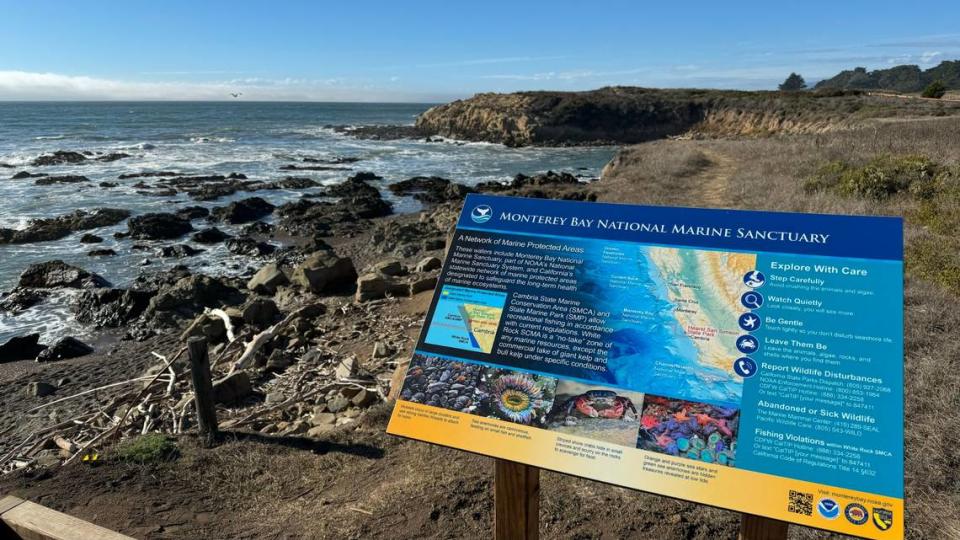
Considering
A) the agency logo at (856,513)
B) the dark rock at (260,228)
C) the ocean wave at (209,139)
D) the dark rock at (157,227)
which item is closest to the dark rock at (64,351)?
the dark rock at (157,227)

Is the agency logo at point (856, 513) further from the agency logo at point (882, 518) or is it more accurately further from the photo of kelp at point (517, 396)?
the photo of kelp at point (517, 396)

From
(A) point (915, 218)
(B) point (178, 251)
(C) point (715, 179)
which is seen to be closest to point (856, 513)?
(A) point (915, 218)

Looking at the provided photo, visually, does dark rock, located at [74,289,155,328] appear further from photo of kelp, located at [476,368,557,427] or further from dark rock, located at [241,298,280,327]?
photo of kelp, located at [476,368,557,427]

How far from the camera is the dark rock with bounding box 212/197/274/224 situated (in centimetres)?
2284

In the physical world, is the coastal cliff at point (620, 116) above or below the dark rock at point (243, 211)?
above

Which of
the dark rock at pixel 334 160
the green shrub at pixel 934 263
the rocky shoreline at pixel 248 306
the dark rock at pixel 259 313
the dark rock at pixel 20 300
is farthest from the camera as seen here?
the dark rock at pixel 334 160

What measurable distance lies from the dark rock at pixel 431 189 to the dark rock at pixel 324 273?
12.8 m

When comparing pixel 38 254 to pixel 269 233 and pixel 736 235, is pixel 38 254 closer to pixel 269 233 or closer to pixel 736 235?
pixel 269 233

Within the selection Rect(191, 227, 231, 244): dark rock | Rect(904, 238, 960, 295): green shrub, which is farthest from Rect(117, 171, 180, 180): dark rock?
Rect(904, 238, 960, 295): green shrub

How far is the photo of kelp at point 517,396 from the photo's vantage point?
8.46 feet

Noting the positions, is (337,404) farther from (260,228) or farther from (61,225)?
(61,225)

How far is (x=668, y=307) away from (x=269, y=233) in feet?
66.9

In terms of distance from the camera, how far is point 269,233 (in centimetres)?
2119

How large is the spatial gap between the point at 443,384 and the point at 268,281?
1197 cm
